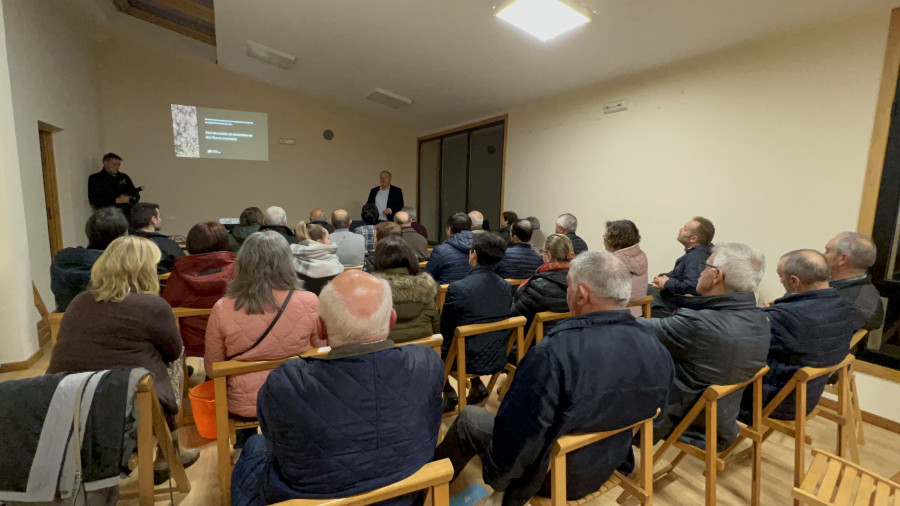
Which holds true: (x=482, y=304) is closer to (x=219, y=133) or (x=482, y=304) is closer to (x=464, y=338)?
(x=464, y=338)

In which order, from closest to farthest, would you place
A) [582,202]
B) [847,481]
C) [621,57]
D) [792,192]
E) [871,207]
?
[847,481] < [871,207] < [792,192] < [621,57] < [582,202]

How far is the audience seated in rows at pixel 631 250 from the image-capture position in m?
2.72

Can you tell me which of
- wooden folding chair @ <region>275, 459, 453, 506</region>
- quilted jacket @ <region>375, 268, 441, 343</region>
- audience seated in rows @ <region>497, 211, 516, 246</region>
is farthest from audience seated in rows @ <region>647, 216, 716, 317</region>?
wooden folding chair @ <region>275, 459, 453, 506</region>

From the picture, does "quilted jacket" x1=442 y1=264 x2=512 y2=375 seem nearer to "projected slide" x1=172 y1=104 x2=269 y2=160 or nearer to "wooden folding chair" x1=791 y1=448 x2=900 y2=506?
"wooden folding chair" x1=791 y1=448 x2=900 y2=506

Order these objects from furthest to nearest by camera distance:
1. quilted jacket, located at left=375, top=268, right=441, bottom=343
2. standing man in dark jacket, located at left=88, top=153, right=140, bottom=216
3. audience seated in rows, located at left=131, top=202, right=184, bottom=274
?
standing man in dark jacket, located at left=88, top=153, right=140, bottom=216
audience seated in rows, located at left=131, top=202, right=184, bottom=274
quilted jacket, located at left=375, top=268, right=441, bottom=343

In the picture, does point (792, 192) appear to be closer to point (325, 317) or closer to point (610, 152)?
point (610, 152)

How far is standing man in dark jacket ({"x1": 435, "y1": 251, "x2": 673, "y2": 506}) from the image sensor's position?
3.71 ft

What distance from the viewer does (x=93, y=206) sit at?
16.9 feet

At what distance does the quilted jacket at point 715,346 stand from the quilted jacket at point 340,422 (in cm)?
112

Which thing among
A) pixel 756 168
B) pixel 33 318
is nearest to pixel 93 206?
pixel 33 318

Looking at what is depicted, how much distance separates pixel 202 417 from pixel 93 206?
490 centimetres

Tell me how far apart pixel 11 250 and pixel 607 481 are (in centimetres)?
389

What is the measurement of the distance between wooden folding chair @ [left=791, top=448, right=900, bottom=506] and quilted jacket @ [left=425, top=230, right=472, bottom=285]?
200 cm

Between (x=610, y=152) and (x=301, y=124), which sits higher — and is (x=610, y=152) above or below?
below
